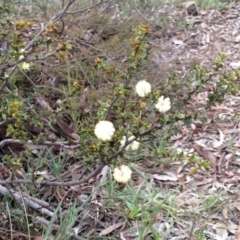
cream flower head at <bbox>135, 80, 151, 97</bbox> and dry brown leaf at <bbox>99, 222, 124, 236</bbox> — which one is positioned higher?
cream flower head at <bbox>135, 80, 151, 97</bbox>

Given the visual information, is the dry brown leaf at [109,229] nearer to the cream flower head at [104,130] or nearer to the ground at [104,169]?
the ground at [104,169]

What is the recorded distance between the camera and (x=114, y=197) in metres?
2.43

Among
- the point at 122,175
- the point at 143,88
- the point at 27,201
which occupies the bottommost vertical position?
the point at 27,201

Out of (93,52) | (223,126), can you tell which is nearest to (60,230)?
(223,126)

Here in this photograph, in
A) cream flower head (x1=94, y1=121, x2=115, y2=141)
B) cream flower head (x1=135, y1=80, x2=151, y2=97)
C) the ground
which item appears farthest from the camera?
the ground

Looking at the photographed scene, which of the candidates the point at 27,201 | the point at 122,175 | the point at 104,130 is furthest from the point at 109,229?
the point at 104,130

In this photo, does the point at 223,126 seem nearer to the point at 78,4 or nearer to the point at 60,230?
the point at 60,230

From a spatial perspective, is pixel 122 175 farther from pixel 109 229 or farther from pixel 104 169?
pixel 104 169

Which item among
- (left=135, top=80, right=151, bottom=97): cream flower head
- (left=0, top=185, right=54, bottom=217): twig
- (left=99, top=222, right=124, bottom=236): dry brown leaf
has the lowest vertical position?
(left=99, top=222, right=124, bottom=236): dry brown leaf

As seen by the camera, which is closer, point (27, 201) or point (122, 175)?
point (122, 175)

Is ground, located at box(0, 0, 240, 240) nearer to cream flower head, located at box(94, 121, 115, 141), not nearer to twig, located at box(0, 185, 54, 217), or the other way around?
twig, located at box(0, 185, 54, 217)

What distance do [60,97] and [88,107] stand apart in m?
0.22

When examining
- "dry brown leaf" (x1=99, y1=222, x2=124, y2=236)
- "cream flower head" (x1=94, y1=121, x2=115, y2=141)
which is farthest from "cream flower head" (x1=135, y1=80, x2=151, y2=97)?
"dry brown leaf" (x1=99, y1=222, x2=124, y2=236)

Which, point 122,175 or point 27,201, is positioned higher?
point 122,175
